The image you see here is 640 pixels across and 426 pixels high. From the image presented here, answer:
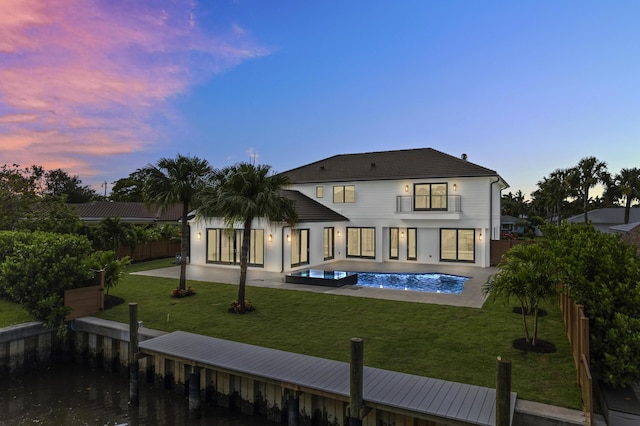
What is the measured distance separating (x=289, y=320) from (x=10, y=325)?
299 inches

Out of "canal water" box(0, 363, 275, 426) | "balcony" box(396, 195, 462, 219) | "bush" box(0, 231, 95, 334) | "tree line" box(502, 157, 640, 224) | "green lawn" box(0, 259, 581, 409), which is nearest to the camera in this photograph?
"green lawn" box(0, 259, 581, 409)

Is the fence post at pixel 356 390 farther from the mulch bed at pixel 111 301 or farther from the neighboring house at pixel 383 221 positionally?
the neighboring house at pixel 383 221

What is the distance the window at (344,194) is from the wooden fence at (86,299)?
16381mm

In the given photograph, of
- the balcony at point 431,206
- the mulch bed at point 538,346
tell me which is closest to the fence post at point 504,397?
the mulch bed at point 538,346

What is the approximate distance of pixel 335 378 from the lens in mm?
6434

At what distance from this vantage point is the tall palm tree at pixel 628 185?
47406 mm

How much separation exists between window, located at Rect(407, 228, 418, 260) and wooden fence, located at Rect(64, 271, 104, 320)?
17679mm

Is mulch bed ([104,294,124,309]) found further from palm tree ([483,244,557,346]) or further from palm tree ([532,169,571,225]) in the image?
palm tree ([532,169,571,225])

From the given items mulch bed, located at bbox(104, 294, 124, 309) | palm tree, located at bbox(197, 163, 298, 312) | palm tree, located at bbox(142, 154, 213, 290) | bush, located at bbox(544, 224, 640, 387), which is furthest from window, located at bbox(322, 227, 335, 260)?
bush, located at bbox(544, 224, 640, 387)

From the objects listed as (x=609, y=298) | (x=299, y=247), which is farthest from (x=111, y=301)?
(x=609, y=298)

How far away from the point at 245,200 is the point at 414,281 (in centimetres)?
1076

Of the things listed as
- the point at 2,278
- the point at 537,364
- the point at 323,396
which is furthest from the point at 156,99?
the point at 537,364

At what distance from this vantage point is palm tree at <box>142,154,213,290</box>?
13281 millimetres

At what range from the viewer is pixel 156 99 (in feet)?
74.7
